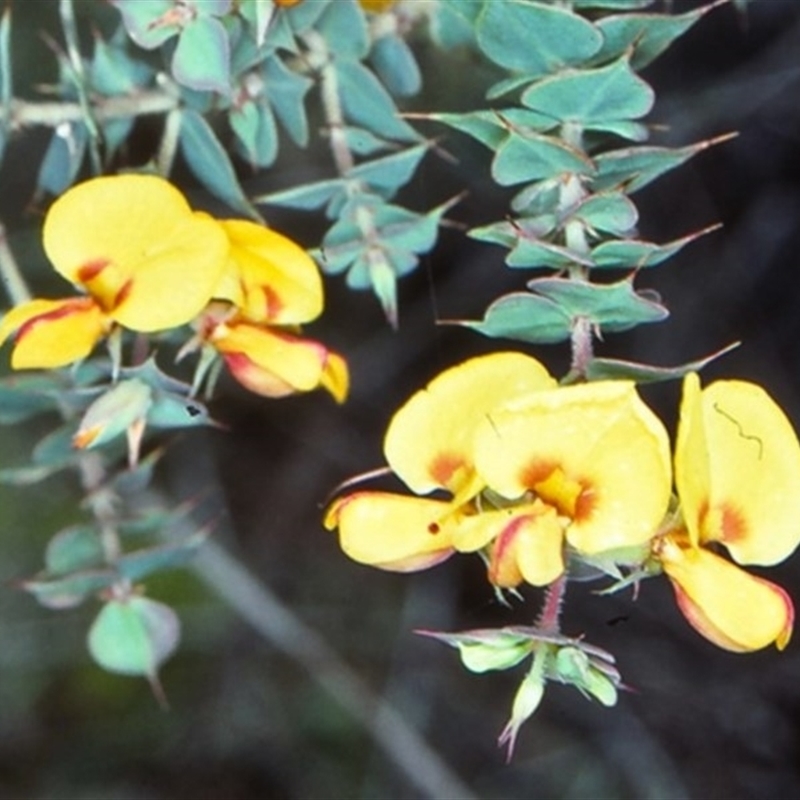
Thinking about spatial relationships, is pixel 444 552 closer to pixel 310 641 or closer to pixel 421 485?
pixel 421 485

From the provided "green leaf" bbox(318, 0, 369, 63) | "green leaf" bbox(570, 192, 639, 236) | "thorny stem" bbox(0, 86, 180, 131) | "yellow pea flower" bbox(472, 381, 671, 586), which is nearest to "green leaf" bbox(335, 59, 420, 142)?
"green leaf" bbox(318, 0, 369, 63)

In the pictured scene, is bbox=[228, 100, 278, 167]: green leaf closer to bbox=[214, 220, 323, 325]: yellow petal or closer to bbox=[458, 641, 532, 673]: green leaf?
bbox=[214, 220, 323, 325]: yellow petal

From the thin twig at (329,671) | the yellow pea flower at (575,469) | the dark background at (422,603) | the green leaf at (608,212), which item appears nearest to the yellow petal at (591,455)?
the yellow pea flower at (575,469)

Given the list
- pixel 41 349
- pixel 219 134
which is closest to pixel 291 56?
pixel 219 134

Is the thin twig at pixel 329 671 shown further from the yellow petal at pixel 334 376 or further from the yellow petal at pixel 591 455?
the yellow petal at pixel 591 455

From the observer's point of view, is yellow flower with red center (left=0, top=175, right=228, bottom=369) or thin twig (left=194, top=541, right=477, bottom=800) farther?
thin twig (left=194, top=541, right=477, bottom=800)

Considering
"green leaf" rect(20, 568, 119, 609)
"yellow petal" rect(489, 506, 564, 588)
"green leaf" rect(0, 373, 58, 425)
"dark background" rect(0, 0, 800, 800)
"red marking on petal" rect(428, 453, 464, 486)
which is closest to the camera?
"yellow petal" rect(489, 506, 564, 588)
